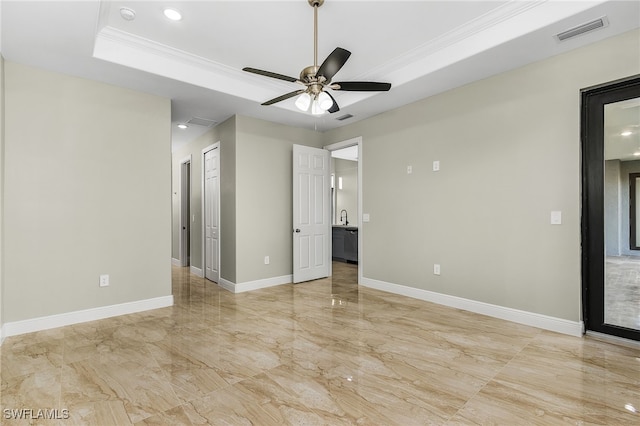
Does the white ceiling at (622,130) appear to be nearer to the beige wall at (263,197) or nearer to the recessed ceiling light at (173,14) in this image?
the recessed ceiling light at (173,14)

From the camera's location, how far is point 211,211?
18.5 feet

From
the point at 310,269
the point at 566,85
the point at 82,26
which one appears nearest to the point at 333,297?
the point at 310,269

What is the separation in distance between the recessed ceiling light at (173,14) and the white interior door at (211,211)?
2.63 metres

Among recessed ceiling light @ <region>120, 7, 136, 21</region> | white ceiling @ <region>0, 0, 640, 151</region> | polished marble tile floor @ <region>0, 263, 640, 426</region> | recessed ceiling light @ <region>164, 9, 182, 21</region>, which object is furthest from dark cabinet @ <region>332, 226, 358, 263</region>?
recessed ceiling light @ <region>120, 7, 136, 21</region>

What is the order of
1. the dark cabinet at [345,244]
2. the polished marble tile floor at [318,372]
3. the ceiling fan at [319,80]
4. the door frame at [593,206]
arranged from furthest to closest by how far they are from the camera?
the dark cabinet at [345,244] < the door frame at [593,206] < the ceiling fan at [319,80] < the polished marble tile floor at [318,372]

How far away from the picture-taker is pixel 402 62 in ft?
11.9

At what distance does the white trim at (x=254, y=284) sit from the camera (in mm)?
4742

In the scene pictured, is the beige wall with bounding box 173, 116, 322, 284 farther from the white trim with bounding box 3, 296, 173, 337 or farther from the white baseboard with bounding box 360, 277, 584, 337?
the white baseboard with bounding box 360, 277, 584, 337

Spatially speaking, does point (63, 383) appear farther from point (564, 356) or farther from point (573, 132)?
point (573, 132)

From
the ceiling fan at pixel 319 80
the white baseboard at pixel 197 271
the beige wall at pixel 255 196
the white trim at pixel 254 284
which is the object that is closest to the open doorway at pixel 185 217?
the white baseboard at pixel 197 271

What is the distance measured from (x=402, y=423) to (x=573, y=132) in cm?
302

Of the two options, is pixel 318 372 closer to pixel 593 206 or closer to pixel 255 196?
pixel 593 206

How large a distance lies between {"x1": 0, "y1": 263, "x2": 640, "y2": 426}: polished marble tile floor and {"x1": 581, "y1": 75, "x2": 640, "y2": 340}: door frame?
1.01ft

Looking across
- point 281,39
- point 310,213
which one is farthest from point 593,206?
point 310,213
